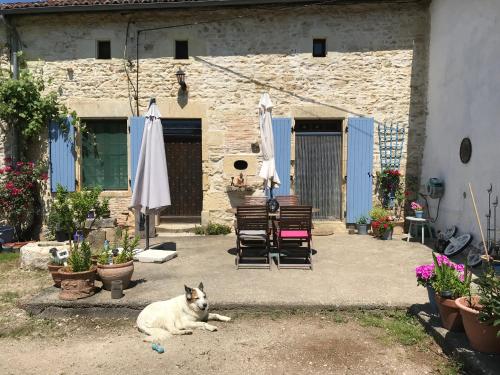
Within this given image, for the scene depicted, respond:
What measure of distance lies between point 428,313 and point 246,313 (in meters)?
1.88

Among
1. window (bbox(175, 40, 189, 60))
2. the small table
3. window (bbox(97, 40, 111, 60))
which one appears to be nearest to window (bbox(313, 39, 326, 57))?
window (bbox(175, 40, 189, 60))

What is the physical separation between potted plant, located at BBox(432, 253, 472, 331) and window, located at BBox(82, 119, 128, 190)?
697cm

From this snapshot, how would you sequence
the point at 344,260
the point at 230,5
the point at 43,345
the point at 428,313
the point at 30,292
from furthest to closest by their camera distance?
the point at 230,5 → the point at 344,260 → the point at 30,292 → the point at 428,313 → the point at 43,345

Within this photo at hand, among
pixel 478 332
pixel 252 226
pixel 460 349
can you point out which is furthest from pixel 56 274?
pixel 478 332

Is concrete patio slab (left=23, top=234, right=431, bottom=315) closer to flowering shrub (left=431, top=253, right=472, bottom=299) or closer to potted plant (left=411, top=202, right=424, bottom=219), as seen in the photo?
flowering shrub (left=431, top=253, right=472, bottom=299)

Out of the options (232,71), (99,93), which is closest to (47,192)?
(99,93)

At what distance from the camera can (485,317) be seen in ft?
10.2

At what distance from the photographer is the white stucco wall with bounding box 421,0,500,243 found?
637 cm

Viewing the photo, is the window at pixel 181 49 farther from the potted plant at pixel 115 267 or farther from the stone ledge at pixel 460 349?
the stone ledge at pixel 460 349

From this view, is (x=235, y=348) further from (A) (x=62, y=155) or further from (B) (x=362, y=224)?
(A) (x=62, y=155)

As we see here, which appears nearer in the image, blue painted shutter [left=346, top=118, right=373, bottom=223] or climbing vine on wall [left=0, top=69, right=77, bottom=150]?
climbing vine on wall [left=0, top=69, right=77, bottom=150]

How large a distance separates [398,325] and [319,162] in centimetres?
526

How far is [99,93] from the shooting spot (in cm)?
885

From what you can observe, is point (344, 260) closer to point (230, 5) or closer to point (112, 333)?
point (112, 333)
